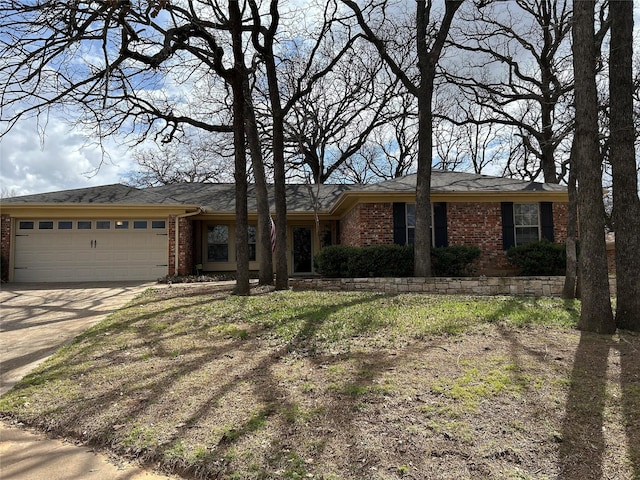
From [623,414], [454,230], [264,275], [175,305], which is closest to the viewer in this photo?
[623,414]

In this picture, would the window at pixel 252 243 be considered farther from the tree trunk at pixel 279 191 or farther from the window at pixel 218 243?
the tree trunk at pixel 279 191

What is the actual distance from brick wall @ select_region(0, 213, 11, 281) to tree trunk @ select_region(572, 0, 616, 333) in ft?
51.8

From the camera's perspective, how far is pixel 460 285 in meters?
10.9

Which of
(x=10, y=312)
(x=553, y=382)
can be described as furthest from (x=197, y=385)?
(x=10, y=312)

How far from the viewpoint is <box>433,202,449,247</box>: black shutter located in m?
12.9

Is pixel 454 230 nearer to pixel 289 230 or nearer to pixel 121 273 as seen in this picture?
pixel 289 230

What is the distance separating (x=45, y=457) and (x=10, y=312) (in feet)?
22.6

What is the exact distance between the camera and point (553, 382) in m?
3.75

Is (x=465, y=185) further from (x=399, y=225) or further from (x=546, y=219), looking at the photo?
(x=546, y=219)

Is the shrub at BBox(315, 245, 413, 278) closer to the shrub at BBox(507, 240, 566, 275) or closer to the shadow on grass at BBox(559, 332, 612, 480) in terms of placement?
the shrub at BBox(507, 240, 566, 275)

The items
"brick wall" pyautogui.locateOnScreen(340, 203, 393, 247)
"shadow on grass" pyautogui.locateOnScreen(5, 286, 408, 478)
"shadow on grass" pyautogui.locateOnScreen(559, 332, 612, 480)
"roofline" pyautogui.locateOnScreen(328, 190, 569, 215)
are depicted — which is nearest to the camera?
"shadow on grass" pyautogui.locateOnScreen(559, 332, 612, 480)

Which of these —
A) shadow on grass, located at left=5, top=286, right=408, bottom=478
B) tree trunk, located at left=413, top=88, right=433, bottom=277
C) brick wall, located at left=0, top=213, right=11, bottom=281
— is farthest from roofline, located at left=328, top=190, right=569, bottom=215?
brick wall, located at left=0, top=213, right=11, bottom=281

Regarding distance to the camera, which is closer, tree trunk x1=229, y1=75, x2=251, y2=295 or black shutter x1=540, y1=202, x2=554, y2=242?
tree trunk x1=229, y1=75, x2=251, y2=295

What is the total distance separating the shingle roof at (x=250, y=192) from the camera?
42.9 ft
